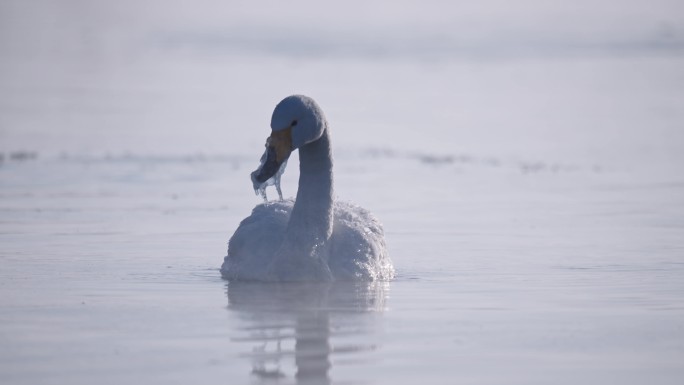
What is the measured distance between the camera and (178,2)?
7562 centimetres

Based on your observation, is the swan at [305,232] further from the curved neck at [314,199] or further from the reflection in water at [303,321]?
the reflection in water at [303,321]

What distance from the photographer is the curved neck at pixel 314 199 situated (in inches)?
438

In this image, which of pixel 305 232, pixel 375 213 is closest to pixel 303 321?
pixel 305 232

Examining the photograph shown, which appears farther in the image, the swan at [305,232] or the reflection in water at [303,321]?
the swan at [305,232]

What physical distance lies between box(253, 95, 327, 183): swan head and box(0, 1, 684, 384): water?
0.96 metres

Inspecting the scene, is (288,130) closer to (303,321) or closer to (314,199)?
(314,199)

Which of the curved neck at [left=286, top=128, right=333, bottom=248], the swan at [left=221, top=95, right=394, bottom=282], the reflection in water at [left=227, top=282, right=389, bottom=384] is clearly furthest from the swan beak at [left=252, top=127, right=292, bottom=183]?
the reflection in water at [left=227, top=282, right=389, bottom=384]

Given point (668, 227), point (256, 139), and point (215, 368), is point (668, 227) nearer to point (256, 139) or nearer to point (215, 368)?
point (215, 368)

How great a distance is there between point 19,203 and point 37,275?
475 cm

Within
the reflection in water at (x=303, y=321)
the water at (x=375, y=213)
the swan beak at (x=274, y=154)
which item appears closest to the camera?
the reflection in water at (x=303, y=321)

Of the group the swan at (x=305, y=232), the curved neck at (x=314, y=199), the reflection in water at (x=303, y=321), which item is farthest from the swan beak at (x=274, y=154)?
the reflection in water at (x=303, y=321)

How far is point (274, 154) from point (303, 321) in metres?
1.96

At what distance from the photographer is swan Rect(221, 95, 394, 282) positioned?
430 inches

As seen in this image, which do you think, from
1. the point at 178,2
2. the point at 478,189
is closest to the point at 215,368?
the point at 478,189
